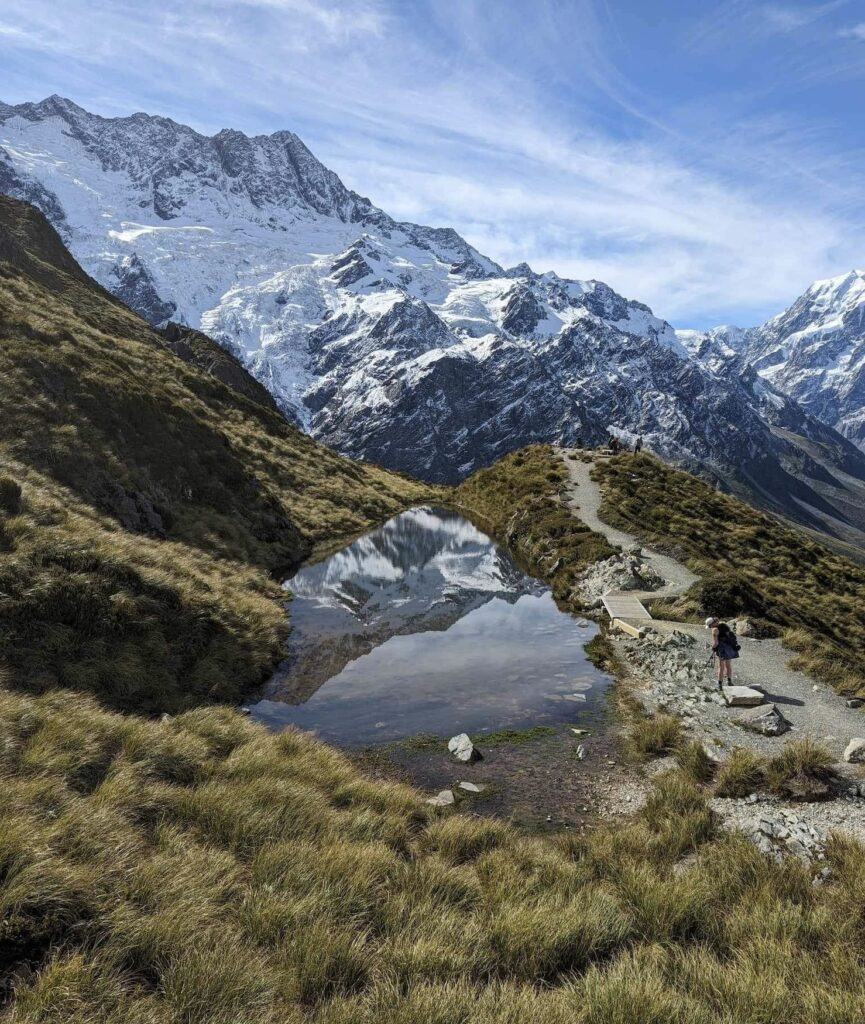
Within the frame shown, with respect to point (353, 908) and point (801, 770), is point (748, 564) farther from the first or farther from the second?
point (353, 908)

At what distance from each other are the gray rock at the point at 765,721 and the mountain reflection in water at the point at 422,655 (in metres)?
3.98

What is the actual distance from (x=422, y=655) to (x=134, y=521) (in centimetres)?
1417

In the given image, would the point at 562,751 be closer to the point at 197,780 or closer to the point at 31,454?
the point at 197,780

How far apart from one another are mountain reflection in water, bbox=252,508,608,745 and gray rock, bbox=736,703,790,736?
13.0ft

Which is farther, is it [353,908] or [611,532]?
[611,532]

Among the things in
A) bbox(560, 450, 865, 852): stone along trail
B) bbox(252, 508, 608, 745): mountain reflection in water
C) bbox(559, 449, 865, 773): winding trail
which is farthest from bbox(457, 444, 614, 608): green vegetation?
bbox(560, 450, 865, 852): stone along trail

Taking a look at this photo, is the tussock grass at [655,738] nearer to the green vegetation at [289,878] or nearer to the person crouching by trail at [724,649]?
the green vegetation at [289,878]

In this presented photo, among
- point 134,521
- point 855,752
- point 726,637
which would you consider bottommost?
point 134,521

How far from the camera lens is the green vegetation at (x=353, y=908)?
492cm

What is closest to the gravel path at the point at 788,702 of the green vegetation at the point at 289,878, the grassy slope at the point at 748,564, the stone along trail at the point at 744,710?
the stone along trail at the point at 744,710

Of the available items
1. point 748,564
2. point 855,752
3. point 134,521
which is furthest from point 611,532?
point 134,521

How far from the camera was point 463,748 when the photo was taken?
42.3ft

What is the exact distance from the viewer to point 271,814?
26.5 ft

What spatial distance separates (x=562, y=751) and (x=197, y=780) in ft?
26.4
